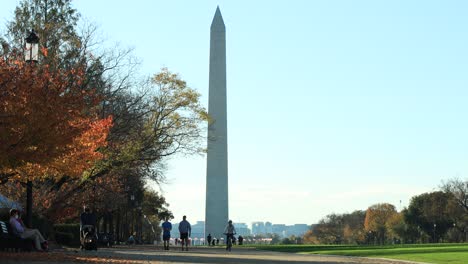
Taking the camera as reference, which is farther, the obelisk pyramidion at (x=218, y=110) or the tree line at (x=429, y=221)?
the tree line at (x=429, y=221)

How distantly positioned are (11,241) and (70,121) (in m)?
3.75

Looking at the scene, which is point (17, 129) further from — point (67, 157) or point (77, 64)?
point (77, 64)

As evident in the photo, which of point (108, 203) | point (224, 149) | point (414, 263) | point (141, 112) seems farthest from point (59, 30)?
point (224, 149)

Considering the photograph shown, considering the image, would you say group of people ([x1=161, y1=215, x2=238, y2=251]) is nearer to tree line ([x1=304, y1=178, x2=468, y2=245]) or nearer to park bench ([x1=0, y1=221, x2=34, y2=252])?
park bench ([x1=0, y1=221, x2=34, y2=252])

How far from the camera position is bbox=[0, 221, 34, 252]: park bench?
23766 mm

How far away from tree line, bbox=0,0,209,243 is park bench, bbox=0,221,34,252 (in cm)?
179

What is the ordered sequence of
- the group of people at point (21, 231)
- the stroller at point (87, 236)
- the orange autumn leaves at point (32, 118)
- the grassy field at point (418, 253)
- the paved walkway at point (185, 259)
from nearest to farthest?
the orange autumn leaves at point (32, 118), the paved walkway at point (185, 259), the group of people at point (21, 231), the grassy field at point (418, 253), the stroller at point (87, 236)

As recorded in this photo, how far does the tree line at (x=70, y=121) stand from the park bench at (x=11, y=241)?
179cm

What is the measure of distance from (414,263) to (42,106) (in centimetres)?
1081

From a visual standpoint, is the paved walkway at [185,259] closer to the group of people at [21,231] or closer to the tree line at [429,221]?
the group of people at [21,231]

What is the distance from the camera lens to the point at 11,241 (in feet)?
78.6

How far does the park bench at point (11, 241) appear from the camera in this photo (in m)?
23.8

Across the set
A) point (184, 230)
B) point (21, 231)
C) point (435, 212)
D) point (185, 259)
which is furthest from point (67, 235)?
point (435, 212)

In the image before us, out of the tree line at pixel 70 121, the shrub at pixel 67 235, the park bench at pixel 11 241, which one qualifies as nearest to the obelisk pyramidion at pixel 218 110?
the tree line at pixel 70 121
